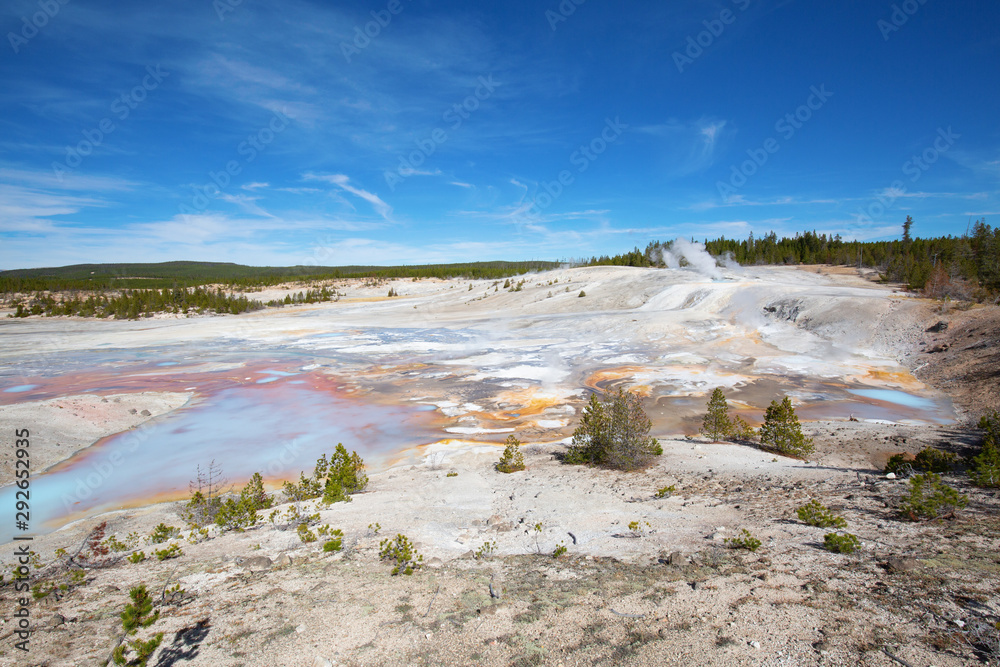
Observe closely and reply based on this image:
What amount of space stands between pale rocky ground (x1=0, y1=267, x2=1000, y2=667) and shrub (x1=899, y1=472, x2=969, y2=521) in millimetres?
156

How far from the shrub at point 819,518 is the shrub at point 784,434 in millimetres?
3729

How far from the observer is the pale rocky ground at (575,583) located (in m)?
3.31

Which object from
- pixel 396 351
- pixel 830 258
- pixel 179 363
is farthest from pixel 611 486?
pixel 830 258

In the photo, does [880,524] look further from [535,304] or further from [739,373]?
[535,304]

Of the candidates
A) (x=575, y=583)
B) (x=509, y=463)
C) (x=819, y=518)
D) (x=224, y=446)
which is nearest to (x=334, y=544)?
(x=575, y=583)

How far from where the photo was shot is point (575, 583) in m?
4.34

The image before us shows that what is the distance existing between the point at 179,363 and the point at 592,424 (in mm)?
19308

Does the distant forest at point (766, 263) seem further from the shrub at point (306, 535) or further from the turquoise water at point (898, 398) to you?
the shrub at point (306, 535)

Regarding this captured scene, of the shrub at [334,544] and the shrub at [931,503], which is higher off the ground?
the shrub at [931,503]

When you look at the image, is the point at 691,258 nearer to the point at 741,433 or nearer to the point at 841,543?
the point at 741,433

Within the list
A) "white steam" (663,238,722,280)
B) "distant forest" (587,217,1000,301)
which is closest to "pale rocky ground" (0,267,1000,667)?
"distant forest" (587,217,1000,301)

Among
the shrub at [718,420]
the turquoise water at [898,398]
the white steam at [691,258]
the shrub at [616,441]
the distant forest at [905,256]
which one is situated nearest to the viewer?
the shrub at [616,441]

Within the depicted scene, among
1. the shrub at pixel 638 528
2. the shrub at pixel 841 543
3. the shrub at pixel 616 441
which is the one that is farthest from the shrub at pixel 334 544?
the shrub at pixel 841 543

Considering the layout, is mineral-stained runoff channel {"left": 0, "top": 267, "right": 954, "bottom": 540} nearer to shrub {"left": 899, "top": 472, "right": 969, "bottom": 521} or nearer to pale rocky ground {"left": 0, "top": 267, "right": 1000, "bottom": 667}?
pale rocky ground {"left": 0, "top": 267, "right": 1000, "bottom": 667}
